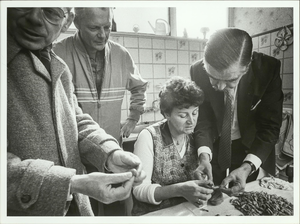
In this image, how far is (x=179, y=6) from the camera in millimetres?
952

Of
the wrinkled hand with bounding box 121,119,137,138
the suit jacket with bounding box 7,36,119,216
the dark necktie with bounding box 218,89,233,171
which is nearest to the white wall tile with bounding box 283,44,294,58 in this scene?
the dark necktie with bounding box 218,89,233,171

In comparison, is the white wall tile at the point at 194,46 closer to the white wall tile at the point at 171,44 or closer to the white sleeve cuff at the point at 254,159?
the white wall tile at the point at 171,44

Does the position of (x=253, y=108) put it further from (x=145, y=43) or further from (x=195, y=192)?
(x=145, y=43)

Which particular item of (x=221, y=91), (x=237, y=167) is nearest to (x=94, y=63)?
(x=221, y=91)

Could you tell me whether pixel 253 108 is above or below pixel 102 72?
below

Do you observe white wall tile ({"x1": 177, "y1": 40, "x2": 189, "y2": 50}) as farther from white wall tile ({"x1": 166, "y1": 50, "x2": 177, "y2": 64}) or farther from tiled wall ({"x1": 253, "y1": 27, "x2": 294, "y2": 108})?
tiled wall ({"x1": 253, "y1": 27, "x2": 294, "y2": 108})

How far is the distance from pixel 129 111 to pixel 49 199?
0.45 metres

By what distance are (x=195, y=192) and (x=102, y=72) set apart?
644mm

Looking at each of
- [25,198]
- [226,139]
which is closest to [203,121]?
[226,139]

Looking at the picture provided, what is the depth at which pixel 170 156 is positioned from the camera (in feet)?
3.12

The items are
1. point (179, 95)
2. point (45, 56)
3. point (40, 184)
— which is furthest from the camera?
point (179, 95)

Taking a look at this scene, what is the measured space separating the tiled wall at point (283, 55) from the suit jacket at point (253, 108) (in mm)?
22

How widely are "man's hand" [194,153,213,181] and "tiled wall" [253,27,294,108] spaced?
0.42 m

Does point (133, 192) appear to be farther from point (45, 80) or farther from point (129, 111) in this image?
point (45, 80)
